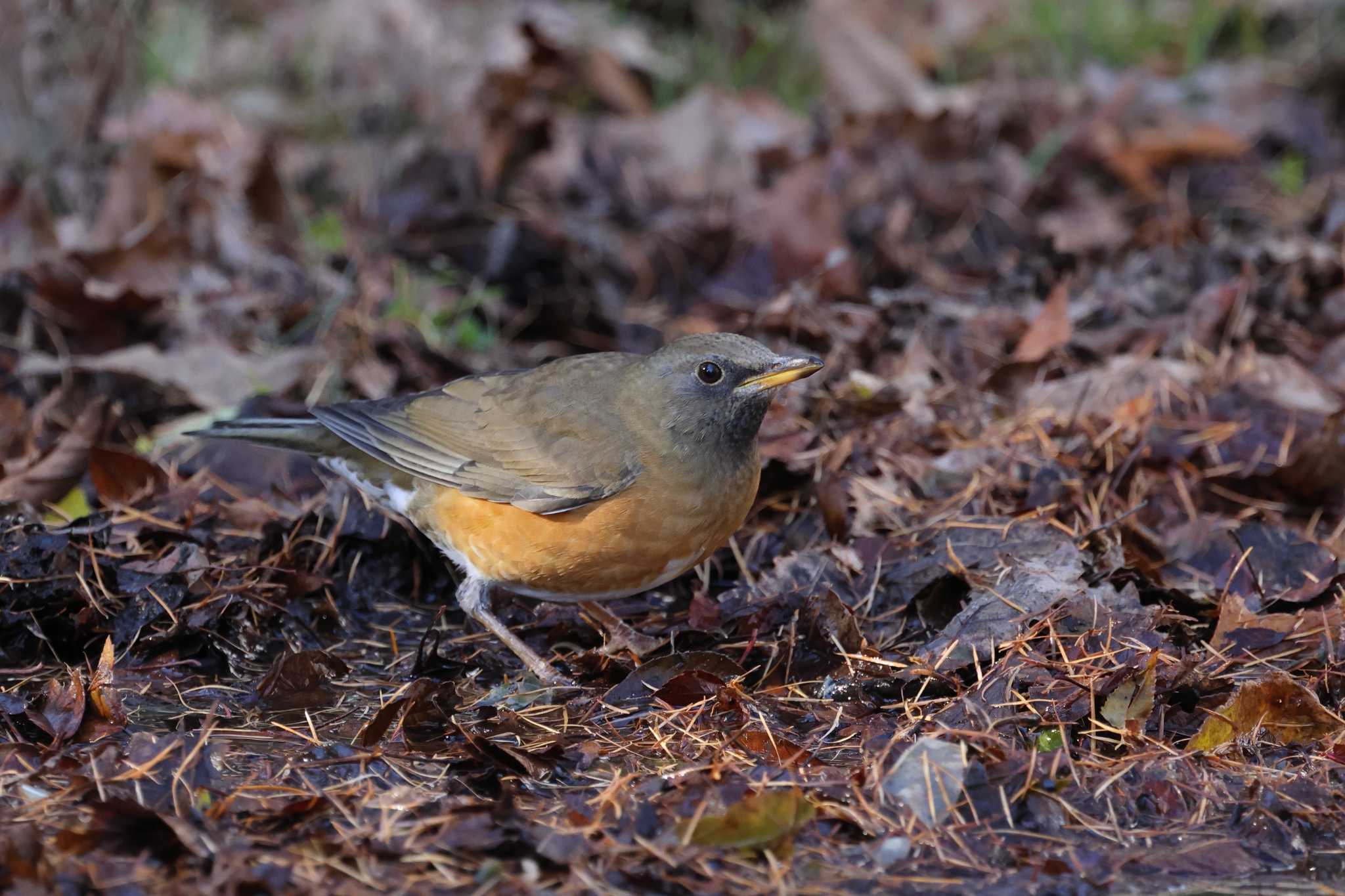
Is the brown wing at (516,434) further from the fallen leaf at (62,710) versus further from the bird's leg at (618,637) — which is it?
the fallen leaf at (62,710)

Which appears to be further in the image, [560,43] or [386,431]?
[560,43]

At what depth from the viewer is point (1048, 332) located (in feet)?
20.4

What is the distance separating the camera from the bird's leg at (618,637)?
15.6 feet

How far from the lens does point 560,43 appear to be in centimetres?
909

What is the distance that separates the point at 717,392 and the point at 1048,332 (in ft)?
6.86

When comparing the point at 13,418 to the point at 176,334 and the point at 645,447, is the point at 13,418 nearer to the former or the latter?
the point at 176,334

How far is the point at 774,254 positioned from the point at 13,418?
371cm

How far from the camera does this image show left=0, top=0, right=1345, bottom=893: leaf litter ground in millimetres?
3471

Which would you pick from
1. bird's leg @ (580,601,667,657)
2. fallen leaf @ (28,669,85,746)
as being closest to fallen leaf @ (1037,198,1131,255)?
bird's leg @ (580,601,667,657)

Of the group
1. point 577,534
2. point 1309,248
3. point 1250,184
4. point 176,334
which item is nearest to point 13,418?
point 176,334

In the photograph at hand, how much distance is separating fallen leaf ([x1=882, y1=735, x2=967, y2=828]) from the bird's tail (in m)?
2.59

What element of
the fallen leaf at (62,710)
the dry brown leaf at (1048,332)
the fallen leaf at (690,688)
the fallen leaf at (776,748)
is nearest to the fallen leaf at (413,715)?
the fallen leaf at (690,688)

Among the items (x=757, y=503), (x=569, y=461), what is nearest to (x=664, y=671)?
(x=569, y=461)

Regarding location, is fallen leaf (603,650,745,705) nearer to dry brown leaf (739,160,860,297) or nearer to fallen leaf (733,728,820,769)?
fallen leaf (733,728,820,769)
